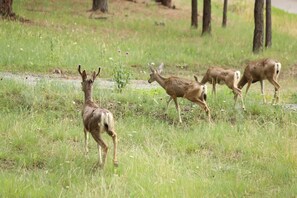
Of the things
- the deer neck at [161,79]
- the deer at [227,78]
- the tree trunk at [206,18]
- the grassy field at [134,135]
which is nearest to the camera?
the grassy field at [134,135]

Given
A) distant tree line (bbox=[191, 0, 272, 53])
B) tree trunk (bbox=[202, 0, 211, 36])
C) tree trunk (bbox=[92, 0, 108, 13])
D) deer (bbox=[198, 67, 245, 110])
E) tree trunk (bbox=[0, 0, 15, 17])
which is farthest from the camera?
tree trunk (bbox=[92, 0, 108, 13])

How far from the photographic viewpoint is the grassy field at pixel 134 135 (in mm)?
8305

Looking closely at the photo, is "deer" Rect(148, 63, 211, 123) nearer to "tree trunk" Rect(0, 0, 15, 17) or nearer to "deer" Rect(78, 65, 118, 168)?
"deer" Rect(78, 65, 118, 168)

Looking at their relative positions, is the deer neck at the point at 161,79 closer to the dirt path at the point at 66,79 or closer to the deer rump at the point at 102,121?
the dirt path at the point at 66,79

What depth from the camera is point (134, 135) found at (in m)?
10.7

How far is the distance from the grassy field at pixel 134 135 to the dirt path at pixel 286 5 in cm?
2453

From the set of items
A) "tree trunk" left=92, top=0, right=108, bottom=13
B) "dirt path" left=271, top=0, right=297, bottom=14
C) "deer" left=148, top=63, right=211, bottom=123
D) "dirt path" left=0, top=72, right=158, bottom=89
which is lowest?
"dirt path" left=0, top=72, right=158, bottom=89

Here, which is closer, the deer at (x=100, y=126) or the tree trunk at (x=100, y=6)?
the deer at (x=100, y=126)

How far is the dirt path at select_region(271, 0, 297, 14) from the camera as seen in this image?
4641cm

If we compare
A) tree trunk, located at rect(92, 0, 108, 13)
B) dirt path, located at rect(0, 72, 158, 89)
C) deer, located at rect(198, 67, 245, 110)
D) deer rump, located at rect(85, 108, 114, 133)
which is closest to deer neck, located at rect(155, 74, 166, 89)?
deer, located at rect(198, 67, 245, 110)

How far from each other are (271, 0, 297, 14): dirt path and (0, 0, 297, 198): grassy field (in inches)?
966

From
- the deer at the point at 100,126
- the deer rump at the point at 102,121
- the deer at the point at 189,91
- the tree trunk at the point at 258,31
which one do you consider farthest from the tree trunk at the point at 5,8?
the deer rump at the point at 102,121

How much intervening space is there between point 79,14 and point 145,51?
7866 mm

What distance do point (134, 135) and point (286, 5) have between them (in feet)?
131
